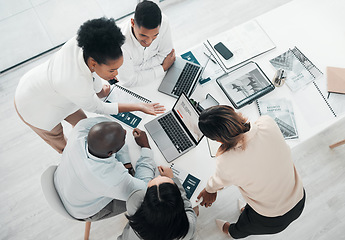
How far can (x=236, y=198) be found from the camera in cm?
245

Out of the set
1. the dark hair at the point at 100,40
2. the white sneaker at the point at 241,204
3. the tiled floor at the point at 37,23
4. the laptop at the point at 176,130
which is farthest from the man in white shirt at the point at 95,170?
the tiled floor at the point at 37,23

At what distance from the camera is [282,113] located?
1.93 m

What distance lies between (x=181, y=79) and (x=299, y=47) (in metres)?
0.98

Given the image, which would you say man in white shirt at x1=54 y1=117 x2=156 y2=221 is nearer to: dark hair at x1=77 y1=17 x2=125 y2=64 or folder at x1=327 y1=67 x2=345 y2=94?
dark hair at x1=77 y1=17 x2=125 y2=64

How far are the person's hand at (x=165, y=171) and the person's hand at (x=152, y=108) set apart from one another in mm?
390

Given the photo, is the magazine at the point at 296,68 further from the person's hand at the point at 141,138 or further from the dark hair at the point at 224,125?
the person's hand at the point at 141,138

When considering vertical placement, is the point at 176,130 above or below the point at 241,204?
above

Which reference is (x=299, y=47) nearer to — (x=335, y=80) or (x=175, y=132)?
(x=335, y=80)

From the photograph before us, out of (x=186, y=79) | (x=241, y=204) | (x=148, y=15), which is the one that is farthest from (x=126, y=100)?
(x=241, y=204)

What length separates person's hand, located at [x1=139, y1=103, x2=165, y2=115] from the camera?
1.87 meters

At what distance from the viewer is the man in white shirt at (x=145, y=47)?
1725 millimetres

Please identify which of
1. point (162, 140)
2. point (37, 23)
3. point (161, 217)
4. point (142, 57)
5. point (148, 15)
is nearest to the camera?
point (161, 217)

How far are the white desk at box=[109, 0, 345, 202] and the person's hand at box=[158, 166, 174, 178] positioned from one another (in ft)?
0.26

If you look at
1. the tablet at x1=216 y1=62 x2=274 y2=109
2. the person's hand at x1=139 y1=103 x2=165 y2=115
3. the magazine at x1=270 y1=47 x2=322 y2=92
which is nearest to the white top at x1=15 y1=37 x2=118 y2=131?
the person's hand at x1=139 y1=103 x2=165 y2=115
